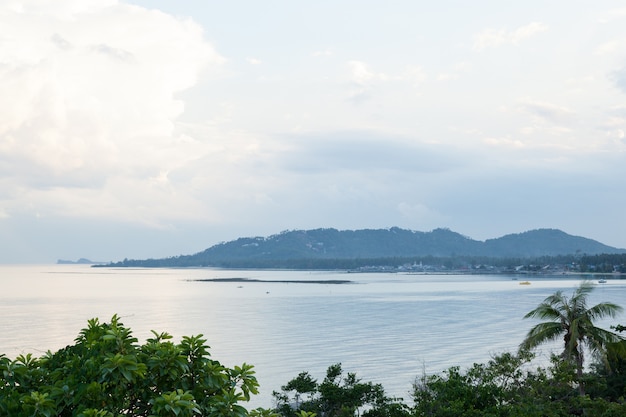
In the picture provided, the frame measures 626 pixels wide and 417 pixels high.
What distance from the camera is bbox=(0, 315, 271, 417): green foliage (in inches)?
270

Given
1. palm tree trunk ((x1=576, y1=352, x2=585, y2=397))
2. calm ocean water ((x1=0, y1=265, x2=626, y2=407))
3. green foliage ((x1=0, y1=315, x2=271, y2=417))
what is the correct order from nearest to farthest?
green foliage ((x1=0, y1=315, x2=271, y2=417)) < palm tree trunk ((x1=576, y1=352, x2=585, y2=397)) < calm ocean water ((x1=0, y1=265, x2=626, y2=407))

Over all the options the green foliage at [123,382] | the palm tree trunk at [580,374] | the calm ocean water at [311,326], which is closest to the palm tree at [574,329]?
the palm tree trunk at [580,374]

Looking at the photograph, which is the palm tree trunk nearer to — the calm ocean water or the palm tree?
the palm tree

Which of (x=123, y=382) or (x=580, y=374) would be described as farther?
(x=580, y=374)

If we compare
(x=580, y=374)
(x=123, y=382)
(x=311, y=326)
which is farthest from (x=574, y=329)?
(x=311, y=326)

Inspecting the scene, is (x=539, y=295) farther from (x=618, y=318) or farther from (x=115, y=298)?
(x=115, y=298)

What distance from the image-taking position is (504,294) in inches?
5202

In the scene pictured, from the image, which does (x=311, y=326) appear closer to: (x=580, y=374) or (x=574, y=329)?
(x=574, y=329)

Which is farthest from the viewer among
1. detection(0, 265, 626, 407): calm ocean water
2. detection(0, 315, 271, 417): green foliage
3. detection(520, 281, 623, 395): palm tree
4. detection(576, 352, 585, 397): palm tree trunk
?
detection(0, 265, 626, 407): calm ocean water

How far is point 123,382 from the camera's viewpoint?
6.94 meters

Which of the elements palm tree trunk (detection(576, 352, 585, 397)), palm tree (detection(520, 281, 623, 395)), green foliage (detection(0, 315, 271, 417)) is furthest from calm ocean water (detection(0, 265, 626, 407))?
green foliage (detection(0, 315, 271, 417))

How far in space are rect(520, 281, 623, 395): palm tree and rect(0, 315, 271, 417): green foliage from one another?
70.5 ft

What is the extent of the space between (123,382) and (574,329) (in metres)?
23.3

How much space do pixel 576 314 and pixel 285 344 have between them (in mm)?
39968
